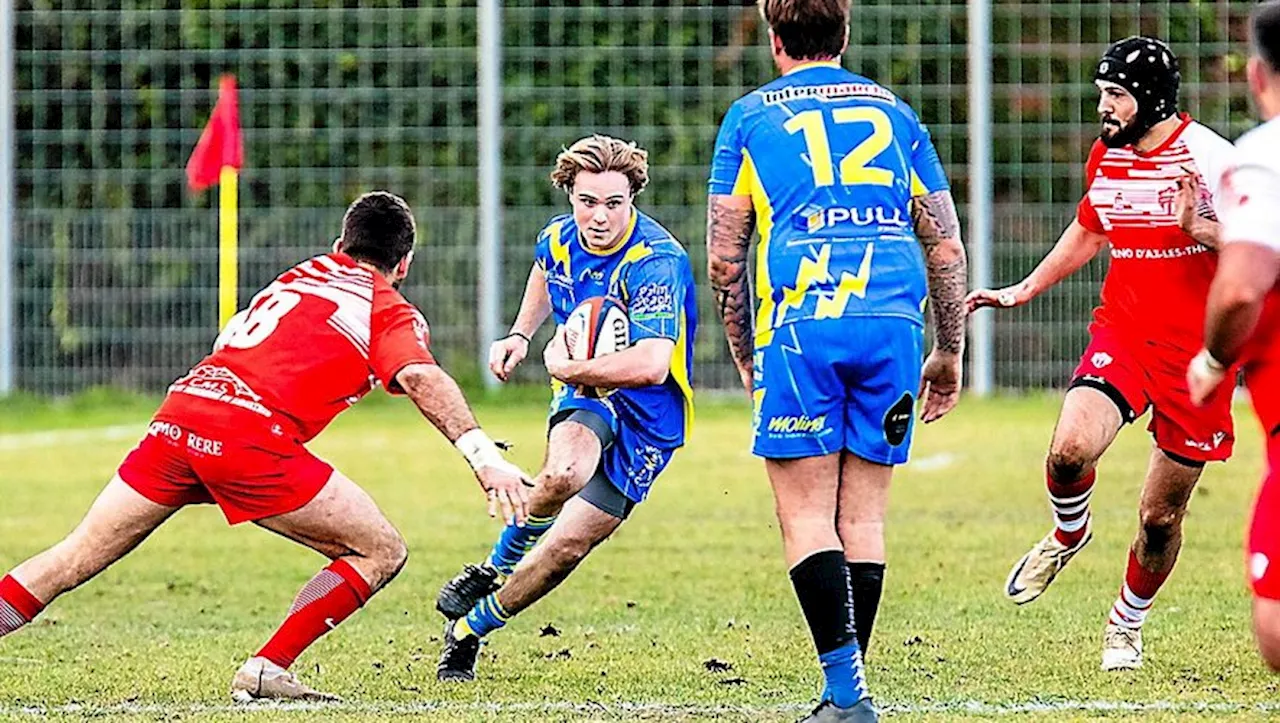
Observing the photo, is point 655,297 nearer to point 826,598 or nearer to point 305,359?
point 305,359

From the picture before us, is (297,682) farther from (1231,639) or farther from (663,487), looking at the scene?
(663,487)

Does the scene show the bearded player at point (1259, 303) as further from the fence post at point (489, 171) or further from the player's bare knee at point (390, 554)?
the fence post at point (489, 171)

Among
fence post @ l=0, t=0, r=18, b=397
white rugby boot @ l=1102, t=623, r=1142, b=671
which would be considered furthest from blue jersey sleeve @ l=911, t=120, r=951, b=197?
fence post @ l=0, t=0, r=18, b=397

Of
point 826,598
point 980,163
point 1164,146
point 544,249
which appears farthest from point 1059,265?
point 980,163

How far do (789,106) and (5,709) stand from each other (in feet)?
9.35

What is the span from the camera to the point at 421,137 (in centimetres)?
2170

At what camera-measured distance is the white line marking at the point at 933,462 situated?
50.4ft

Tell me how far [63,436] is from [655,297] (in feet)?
38.5

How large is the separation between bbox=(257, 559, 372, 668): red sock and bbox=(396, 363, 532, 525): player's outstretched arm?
64 cm

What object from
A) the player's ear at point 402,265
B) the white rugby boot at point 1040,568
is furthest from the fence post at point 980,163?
the player's ear at point 402,265

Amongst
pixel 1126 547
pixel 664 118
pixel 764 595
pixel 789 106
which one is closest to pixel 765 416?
pixel 789 106

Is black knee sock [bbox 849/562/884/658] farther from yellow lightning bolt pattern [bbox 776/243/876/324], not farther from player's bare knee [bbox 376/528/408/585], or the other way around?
player's bare knee [bbox 376/528/408/585]

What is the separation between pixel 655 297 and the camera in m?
7.72

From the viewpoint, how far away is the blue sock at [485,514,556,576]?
316 inches
